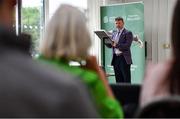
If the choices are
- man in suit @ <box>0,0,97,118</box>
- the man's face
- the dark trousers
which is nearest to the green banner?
the dark trousers

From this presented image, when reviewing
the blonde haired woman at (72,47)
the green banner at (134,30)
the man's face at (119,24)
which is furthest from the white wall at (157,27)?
the blonde haired woman at (72,47)

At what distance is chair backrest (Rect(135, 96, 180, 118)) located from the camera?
0.84m

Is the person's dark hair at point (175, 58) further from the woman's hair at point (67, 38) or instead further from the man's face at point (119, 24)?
the man's face at point (119, 24)

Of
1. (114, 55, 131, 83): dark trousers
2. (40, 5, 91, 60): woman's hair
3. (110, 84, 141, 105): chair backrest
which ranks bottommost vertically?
(114, 55, 131, 83): dark trousers

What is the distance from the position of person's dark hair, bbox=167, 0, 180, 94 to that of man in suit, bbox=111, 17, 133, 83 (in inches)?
220

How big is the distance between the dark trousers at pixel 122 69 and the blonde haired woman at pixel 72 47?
5.42 meters

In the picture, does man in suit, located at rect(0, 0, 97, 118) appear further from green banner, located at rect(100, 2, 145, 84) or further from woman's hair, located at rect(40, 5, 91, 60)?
green banner, located at rect(100, 2, 145, 84)

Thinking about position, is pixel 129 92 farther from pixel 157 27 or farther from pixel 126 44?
pixel 157 27

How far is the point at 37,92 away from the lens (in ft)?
2.18

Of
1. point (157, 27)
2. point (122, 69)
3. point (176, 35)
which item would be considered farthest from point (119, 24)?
point (176, 35)

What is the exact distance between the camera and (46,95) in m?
0.65

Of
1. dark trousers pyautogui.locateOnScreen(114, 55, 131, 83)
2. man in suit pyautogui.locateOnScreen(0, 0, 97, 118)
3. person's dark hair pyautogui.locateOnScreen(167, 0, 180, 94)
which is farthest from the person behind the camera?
dark trousers pyautogui.locateOnScreen(114, 55, 131, 83)

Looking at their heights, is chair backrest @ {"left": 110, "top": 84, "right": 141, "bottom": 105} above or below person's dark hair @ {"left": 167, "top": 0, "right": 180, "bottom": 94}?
below

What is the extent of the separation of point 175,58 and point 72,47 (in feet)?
1.34
